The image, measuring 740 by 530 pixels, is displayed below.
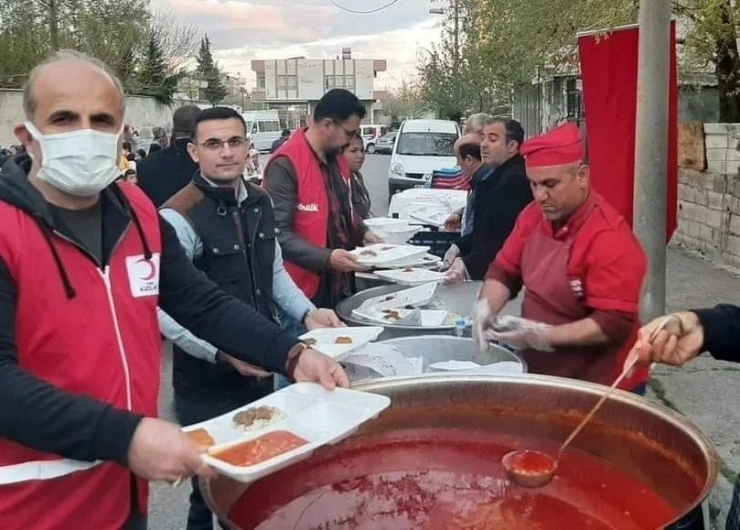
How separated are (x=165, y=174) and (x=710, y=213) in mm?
6311

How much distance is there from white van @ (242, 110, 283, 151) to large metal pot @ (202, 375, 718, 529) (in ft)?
128

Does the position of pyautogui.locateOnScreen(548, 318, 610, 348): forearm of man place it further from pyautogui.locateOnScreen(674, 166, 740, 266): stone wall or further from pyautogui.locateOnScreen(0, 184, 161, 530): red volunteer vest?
pyautogui.locateOnScreen(674, 166, 740, 266): stone wall

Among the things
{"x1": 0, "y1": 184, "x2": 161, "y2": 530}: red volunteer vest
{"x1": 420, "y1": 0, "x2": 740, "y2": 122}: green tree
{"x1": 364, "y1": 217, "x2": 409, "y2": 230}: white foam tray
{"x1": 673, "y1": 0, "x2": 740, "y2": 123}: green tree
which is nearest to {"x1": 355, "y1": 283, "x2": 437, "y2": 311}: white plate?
{"x1": 364, "y1": 217, "x2": 409, "y2": 230}: white foam tray

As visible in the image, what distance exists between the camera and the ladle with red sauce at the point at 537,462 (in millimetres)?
2131

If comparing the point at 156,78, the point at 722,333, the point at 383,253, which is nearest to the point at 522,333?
the point at 722,333

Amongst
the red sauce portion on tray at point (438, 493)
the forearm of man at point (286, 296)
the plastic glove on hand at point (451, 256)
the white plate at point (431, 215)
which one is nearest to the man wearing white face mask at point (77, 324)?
the red sauce portion on tray at point (438, 493)

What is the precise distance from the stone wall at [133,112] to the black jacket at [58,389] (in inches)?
831

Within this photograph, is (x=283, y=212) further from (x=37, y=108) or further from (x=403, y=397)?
(x=37, y=108)

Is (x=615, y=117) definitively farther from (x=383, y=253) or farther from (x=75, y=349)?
(x=75, y=349)

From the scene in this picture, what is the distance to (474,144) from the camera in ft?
20.9

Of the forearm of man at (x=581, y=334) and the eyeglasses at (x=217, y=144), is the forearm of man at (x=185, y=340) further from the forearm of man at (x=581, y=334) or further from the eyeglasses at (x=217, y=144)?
the forearm of man at (x=581, y=334)

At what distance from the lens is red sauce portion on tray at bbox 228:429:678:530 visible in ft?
6.62

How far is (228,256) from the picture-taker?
308 centimetres

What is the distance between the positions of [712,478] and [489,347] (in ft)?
4.39
